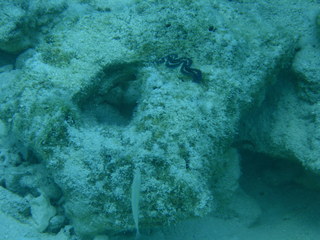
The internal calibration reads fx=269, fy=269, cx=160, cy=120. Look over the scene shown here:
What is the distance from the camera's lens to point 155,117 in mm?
2762

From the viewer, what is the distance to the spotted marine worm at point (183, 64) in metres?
3.03

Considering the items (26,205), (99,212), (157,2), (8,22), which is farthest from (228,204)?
(8,22)

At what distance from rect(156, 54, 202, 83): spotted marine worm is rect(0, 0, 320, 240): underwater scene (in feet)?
0.06

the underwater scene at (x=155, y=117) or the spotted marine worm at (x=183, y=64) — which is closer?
the underwater scene at (x=155, y=117)

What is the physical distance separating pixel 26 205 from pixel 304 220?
13.0ft

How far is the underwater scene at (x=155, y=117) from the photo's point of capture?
2623mm

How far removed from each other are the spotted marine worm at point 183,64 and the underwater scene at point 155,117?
0.02 metres

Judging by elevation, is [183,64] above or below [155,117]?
above

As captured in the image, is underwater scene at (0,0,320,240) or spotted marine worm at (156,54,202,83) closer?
underwater scene at (0,0,320,240)

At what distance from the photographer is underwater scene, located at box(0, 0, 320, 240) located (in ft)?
8.61

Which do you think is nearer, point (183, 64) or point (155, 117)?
point (155, 117)

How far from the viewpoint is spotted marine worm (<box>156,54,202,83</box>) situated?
9.93ft

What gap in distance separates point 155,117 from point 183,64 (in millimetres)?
775

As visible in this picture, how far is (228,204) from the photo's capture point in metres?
4.02
